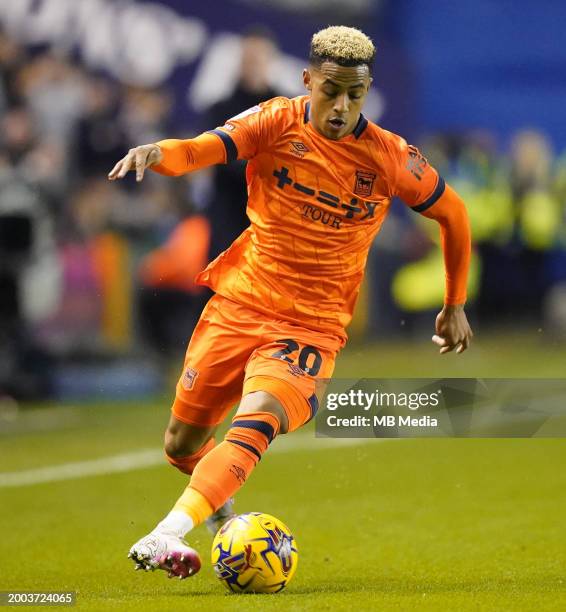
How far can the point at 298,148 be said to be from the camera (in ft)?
19.7

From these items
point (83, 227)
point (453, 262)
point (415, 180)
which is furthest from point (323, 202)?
point (83, 227)

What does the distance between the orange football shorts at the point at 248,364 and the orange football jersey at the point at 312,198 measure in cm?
8

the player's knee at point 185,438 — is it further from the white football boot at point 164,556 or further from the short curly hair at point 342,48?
the short curly hair at point 342,48

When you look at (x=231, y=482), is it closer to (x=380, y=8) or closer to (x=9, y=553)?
(x=9, y=553)

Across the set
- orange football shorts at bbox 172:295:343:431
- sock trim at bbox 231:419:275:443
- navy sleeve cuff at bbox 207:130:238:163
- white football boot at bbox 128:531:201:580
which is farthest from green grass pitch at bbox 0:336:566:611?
navy sleeve cuff at bbox 207:130:238:163

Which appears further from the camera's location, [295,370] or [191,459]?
[191,459]

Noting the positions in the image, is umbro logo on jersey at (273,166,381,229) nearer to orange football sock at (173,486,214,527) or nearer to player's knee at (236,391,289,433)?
player's knee at (236,391,289,433)

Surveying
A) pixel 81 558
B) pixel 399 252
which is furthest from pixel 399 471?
pixel 399 252

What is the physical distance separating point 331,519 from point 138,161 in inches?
116

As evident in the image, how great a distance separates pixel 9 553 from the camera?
6.75m

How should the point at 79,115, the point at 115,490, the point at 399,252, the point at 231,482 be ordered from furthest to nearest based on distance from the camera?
the point at 399,252
the point at 79,115
the point at 115,490
the point at 231,482

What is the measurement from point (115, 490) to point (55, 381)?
389 cm

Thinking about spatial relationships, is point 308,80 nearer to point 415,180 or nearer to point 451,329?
point 415,180

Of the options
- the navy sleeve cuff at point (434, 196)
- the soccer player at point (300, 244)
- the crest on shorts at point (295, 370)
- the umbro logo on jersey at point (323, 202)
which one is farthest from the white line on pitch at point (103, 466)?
the navy sleeve cuff at point (434, 196)
